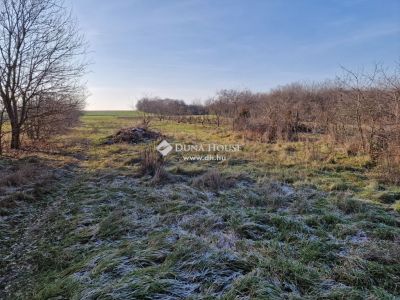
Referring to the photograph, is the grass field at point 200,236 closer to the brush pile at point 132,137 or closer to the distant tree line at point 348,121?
the distant tree line at point 348,121

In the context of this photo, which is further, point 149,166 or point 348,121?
point 348,121

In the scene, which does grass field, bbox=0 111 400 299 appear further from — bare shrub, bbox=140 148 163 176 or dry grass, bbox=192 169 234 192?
bare shrub, bbox=140 148 163 176

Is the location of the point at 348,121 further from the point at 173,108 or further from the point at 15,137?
the point at 173,108

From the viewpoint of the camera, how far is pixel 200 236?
4109mm

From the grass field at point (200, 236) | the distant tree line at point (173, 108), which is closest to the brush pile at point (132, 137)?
the grass field at point (200, 236)

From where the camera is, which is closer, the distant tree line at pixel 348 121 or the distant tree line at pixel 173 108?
the distant tree line at pixel 348 121

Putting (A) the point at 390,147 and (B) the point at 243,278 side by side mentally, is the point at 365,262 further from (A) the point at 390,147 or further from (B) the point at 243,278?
(A) the point at 390,147

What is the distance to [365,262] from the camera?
3.35 meters

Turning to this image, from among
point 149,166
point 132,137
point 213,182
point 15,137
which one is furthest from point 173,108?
point 213,182

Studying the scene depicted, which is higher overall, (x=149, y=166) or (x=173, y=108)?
(x=173, y=108)

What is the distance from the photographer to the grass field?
297cm

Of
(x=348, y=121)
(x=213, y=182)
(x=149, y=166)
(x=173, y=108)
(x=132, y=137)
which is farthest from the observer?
(x=173, y=108)

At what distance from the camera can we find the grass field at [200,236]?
2969 millimetres

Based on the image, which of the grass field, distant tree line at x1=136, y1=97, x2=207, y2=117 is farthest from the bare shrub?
distant tree line at x1=136, y1=97, x2=207, y2=117
